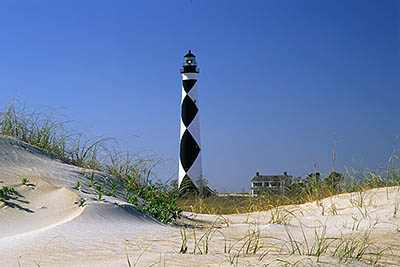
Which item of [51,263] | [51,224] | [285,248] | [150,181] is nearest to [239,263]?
[285,248]

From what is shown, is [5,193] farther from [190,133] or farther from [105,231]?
[190,133]

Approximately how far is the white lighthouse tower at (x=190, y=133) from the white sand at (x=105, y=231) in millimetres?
10731

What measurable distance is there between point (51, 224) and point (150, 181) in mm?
2694

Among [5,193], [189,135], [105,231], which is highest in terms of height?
[189,135]

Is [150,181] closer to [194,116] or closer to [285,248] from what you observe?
[285,248]

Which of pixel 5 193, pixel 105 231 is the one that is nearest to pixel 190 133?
pixel 5 193

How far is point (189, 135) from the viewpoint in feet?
55.7

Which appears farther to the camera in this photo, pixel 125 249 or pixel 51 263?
pixel 125 249

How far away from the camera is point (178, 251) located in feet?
9.65

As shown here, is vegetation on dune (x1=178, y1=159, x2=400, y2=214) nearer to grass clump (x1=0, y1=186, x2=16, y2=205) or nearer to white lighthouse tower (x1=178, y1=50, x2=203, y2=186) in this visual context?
grass clump (x1=0, y1=186, x2=16, y2=205)

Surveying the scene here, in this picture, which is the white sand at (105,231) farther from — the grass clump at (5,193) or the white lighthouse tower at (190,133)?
the white lighthouse tower at (190,133)

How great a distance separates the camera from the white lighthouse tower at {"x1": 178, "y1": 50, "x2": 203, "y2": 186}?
16938 mm

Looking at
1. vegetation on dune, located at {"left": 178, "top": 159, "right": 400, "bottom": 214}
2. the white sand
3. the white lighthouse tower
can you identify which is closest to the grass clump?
the white sand

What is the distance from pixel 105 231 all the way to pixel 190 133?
13.4 metres
